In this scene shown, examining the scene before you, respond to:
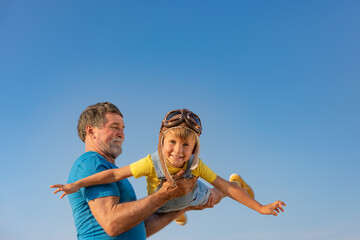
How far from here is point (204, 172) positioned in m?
6.09

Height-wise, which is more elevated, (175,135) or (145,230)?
(175,135)

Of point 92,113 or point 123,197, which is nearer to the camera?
point 123,197

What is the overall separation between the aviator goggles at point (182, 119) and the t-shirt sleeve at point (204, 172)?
2.04 feet

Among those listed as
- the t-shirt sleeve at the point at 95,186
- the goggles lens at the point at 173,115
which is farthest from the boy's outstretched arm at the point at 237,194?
the t-shirt sleeve at the point at 95,186

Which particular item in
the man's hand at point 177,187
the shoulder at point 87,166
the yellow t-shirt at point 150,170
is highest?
the shoulder at point 87,166

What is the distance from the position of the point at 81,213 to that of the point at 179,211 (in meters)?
1.88

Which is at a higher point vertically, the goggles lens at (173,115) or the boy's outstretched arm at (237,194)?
the goggles lens at (173,115)

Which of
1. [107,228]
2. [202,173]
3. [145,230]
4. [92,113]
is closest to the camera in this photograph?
[107,228]

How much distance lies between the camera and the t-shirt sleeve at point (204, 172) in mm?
6032

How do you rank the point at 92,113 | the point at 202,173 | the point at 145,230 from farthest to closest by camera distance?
the point at 92,113
the point at 145,230
the point at 202,173

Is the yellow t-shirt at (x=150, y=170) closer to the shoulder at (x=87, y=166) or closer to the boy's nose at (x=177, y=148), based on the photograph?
the boy's nose at (x=177, y=148)

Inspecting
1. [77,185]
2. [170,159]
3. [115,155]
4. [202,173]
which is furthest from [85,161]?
[202,173]

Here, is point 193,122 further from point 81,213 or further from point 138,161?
point 81,213

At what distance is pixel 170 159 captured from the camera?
5664 millimetres
